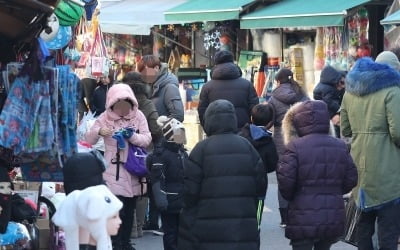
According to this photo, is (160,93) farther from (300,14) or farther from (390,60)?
(300,14)

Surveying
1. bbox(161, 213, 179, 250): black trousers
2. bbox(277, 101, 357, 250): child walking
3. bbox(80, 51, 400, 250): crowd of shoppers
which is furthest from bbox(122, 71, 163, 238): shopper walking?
bbox(277, 101, 357, 250): child walking

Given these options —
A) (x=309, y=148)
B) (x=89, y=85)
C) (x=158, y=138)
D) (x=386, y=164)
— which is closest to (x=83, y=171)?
(x=309, y=148)

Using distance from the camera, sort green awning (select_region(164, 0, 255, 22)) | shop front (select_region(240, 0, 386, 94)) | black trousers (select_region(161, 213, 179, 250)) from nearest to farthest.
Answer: black trousers (select_region(161, 213, 179, 250)), shop front (select_region(240, 0, 386, 94)), green awning (select_region(164, 0, 255, 22))

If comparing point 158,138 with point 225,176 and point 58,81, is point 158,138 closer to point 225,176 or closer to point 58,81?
point 225,176

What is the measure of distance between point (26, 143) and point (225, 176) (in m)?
1.62

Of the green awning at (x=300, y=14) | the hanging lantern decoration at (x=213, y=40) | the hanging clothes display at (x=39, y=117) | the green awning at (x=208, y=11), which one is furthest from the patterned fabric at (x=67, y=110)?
the hanging lantern decoration at (x=213, y=40)

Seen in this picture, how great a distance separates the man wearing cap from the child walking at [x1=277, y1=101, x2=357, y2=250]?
789mm

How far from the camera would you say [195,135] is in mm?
17094

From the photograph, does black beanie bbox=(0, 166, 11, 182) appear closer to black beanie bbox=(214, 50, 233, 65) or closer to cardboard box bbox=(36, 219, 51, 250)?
cardboard box bbox=(36, 219, 51, 250)

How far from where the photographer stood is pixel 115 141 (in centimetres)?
908

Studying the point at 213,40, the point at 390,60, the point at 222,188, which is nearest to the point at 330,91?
the point at 390,60

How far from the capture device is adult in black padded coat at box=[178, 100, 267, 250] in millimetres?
6824

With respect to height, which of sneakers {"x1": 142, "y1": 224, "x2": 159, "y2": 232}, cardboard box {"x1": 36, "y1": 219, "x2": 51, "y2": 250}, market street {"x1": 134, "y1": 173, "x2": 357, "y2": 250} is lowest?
market street {"x1": 134, "y1": 173, "x2": 357, "y2": 250}

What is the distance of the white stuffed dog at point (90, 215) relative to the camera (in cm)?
523
